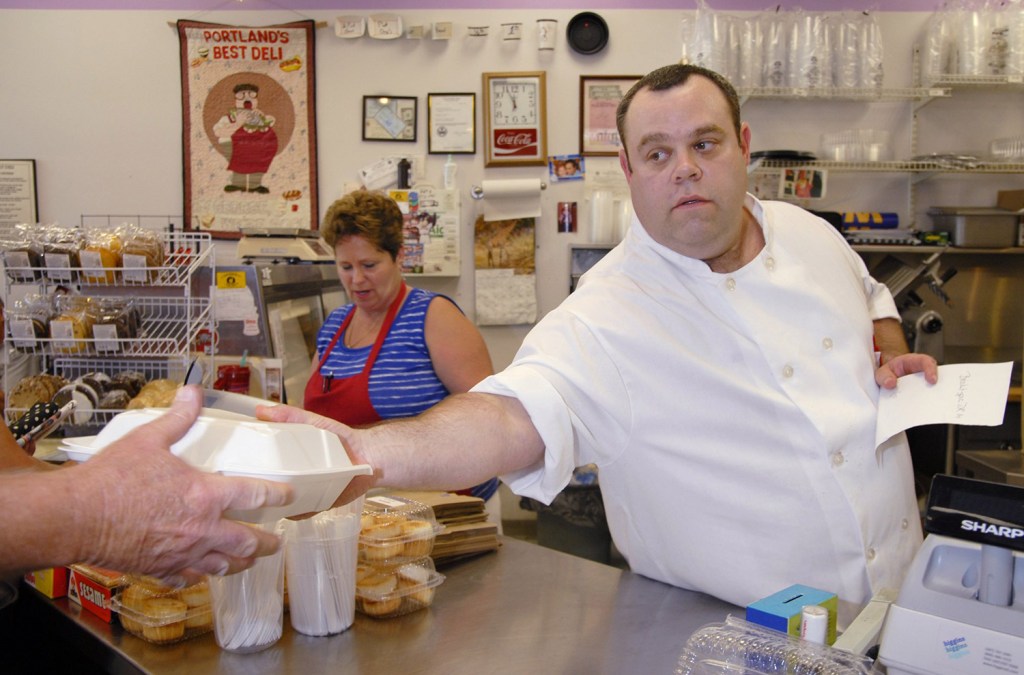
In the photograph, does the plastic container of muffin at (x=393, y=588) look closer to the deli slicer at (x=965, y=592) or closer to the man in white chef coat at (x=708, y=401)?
the man in white chef coat at (x=708, y=401)

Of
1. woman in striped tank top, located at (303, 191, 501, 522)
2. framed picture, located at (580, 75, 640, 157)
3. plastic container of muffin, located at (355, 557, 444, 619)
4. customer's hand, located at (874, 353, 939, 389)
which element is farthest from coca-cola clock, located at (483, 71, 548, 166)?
plastic container of muffin, located at (355, 557, 444, 619)

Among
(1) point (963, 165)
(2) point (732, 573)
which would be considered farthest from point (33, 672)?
(1) point (963, 165)

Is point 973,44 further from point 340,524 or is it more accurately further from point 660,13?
point 340,524

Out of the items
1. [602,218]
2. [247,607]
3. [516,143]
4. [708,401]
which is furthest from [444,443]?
[516,143]

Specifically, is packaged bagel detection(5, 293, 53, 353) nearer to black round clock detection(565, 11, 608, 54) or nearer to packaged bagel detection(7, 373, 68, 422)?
Answer: packaged bagel detection(7, 373, 68, 422)

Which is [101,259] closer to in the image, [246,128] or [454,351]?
[454,351]

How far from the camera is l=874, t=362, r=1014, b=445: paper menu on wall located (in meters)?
1.55

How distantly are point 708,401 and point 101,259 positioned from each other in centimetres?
216

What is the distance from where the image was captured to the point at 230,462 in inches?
42.7

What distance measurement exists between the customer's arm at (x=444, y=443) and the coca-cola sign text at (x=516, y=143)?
10.9ft

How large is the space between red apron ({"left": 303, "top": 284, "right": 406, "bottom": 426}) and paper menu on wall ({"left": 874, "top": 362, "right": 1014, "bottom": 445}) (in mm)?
1629

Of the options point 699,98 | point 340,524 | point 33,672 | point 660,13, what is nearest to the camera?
point 340,524

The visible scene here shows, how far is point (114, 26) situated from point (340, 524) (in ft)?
13.8

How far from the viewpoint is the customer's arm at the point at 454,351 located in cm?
281
